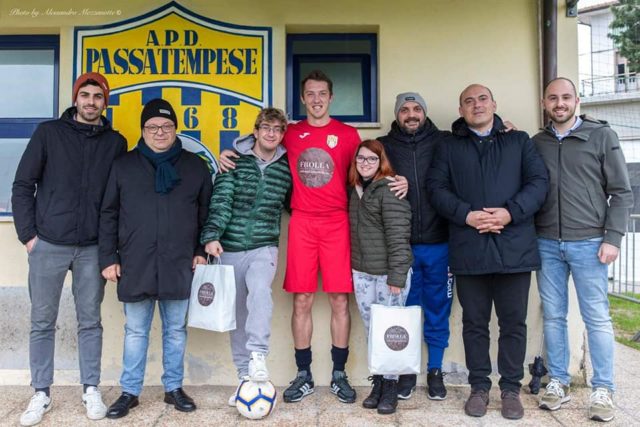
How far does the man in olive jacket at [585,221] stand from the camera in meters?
3.08

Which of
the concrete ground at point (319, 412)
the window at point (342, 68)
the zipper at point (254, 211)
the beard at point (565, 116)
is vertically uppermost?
the window at point (342, 68)

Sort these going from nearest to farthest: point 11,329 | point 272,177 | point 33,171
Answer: point 33,171
point 272,177
point 11,329

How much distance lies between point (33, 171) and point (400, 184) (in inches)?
91.3

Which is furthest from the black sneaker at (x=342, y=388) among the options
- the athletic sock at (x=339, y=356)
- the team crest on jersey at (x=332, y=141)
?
the team crest on jersey at (x=332, y=141)

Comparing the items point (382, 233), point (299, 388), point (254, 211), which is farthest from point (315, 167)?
point (299, 388)

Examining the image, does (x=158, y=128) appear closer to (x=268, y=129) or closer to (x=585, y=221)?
(x=268, y=129)

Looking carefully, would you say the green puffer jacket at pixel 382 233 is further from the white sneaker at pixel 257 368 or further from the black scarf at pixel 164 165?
the black scarf at pixel 164 165

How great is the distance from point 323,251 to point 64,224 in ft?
5.44

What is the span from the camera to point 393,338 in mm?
3113

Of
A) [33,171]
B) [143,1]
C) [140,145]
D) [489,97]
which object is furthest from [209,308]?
[143,1]

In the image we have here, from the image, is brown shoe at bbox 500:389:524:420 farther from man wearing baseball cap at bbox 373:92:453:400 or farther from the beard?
the beard

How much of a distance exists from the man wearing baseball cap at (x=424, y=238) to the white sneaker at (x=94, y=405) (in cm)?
180

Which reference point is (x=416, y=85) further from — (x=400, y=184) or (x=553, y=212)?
(x=553, y=212)

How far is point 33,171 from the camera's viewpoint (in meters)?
3.07
